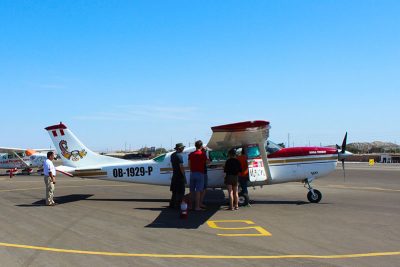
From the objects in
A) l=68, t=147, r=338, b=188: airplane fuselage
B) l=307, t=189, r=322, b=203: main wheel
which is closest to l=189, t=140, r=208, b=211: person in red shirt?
l=68, t=147, r=338, b=188: airplane fuselage

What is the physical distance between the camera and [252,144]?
1283 centimetres

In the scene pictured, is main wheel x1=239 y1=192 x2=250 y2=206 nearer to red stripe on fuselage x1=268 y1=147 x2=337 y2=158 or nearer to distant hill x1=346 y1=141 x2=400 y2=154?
red stripe on fuselage x1=268 y1=147 x2=337 y2=158

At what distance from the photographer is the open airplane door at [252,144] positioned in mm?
11383

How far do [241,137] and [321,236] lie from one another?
482 cm

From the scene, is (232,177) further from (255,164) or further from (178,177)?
(255,164)

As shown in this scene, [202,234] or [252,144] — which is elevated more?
[252,144]

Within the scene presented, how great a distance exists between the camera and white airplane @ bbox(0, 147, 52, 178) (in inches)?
1292

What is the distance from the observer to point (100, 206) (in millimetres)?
11969

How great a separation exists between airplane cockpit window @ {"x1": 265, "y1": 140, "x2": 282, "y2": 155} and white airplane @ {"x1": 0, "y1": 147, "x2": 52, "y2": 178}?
78.6 ft

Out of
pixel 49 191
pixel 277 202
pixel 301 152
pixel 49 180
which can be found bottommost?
pixel 277 202

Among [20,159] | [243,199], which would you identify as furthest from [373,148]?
[243,199]

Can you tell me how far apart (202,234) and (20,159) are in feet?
95.9

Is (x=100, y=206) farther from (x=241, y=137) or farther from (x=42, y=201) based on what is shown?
(x=241, y=137)

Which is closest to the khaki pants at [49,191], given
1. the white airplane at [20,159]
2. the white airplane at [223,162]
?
the white airplane at [223,162]
